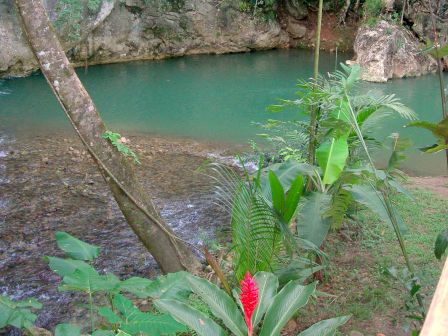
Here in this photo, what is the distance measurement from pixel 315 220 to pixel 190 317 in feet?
2.91

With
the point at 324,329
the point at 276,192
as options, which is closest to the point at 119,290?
the point at 324,329

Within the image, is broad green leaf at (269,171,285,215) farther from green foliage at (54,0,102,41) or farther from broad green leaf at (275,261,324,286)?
green foliage at (54,0,102,41)

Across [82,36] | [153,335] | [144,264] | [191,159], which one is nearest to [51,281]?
[144,264]

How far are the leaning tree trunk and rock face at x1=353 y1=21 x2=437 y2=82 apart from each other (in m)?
8.60

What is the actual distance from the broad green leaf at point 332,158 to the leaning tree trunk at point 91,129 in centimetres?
99

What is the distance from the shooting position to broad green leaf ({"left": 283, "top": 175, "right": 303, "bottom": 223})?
7.79 ft

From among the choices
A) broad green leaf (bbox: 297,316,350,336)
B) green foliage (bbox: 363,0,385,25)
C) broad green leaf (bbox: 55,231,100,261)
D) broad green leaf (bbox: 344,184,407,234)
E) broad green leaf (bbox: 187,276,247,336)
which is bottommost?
broad green leaf (bbox: 297,316,350,336)

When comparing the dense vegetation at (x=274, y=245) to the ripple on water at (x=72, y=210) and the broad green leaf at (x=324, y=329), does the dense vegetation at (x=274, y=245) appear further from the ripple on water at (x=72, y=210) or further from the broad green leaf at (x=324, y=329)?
the ripple on water at (x=72, y=210)

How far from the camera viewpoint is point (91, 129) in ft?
10.2

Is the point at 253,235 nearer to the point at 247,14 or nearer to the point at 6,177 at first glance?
the point at 6,177

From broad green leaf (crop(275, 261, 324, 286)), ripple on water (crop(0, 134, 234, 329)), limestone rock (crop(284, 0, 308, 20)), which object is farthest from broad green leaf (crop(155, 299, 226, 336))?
limestone rock (crop(284, 0, 308, 20))

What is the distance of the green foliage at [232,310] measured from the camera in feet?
6.01

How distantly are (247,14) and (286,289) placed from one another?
513 inches

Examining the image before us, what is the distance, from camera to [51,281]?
3.79 meters
